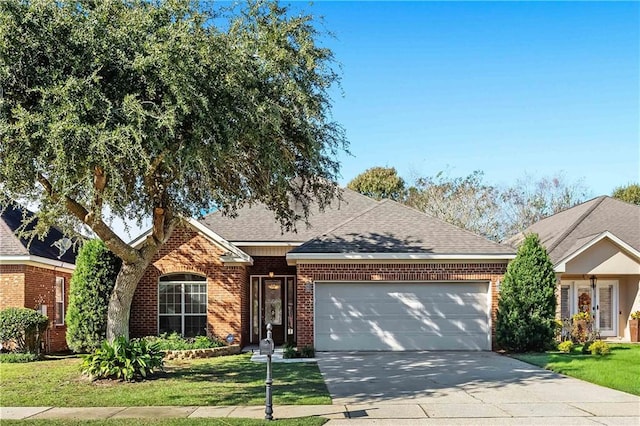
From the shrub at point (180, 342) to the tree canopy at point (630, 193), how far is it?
32.1m

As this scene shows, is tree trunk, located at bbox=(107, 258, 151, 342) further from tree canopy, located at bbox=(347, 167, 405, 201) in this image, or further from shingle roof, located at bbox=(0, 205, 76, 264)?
tree canopy, located at bbox=(347, 167, 405, 201)

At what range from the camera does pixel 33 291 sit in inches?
765

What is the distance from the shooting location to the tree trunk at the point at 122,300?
13.7 metres

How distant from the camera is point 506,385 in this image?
1260cm

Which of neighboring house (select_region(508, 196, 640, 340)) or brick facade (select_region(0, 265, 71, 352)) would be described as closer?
brick facade (select_region(0, 265, 71, 352))

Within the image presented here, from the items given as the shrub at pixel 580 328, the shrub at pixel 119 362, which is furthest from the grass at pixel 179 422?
the shrub at pixel 580 328

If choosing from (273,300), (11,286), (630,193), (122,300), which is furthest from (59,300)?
(630,193)

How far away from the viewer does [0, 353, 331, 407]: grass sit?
11.0 meters

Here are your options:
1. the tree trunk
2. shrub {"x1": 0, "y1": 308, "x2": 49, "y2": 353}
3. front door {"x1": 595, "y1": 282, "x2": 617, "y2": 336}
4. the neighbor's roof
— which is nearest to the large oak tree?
Answer: the tree trunk

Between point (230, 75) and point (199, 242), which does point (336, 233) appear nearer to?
point (199, 242)

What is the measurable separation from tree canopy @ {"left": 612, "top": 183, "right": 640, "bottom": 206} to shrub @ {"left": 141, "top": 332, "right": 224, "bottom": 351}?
1264 inches

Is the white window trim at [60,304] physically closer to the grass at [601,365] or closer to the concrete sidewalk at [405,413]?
the concrete sidewalk at [405,413]

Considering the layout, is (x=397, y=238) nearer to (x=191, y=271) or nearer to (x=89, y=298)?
(x=191, y=271)

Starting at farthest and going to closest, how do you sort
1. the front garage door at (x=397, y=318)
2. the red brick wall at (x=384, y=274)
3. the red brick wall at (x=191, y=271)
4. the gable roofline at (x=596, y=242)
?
the gable roofline at (x=596, y=242) → the red brick wall at (x=191, y=271) → the front garage door at (x=397, y=318) → the red brick wall at (x=384, y=274)
